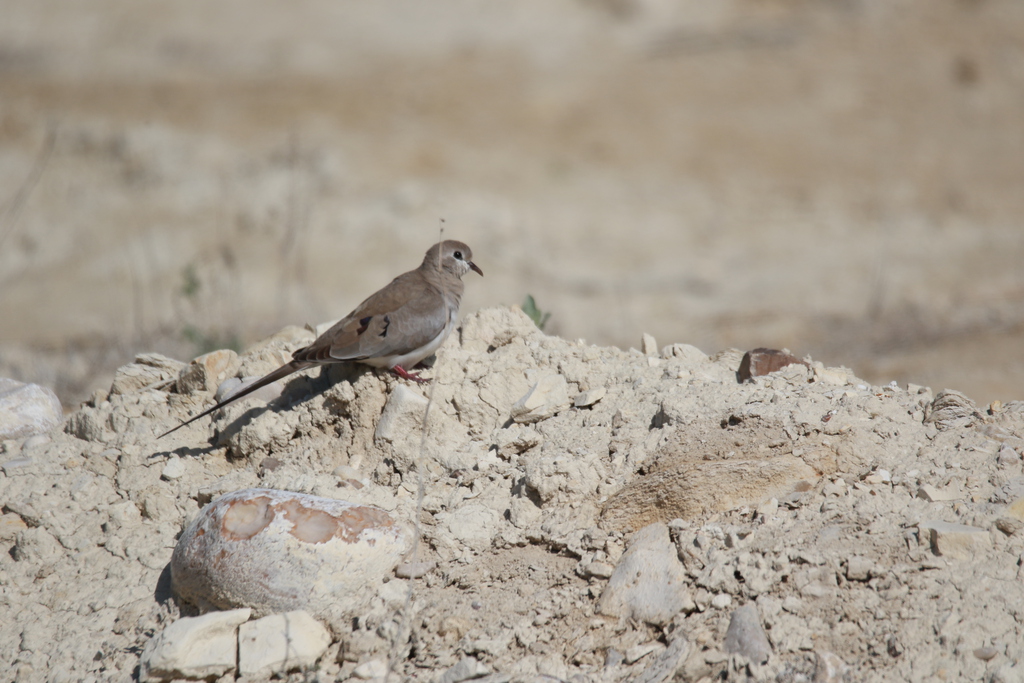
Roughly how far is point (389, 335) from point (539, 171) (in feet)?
36.2

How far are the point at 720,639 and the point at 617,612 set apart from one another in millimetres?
337

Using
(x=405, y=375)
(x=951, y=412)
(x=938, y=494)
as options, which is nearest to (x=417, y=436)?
(x=405, y=375)

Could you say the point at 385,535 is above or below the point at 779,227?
below

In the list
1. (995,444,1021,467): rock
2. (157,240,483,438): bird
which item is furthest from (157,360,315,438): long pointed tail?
(995,444,1021,467): rock

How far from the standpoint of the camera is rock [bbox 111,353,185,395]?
13.5 feet

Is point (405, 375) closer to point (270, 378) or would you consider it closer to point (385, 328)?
point (385, 328)

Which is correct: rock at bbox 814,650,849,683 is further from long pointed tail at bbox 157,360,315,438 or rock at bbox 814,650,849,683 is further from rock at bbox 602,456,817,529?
long pointed tail at bbox 157,360,315,438

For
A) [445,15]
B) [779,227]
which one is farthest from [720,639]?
[445,15]

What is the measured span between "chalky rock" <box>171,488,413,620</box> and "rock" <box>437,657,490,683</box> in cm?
41

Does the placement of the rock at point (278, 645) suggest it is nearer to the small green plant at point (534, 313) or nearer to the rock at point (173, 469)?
the rock at point (173, 469)

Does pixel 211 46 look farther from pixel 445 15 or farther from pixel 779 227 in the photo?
pixel 779 227

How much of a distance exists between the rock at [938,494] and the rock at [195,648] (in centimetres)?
231

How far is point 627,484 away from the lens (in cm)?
319

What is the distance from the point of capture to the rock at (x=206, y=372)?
13.1 feet
